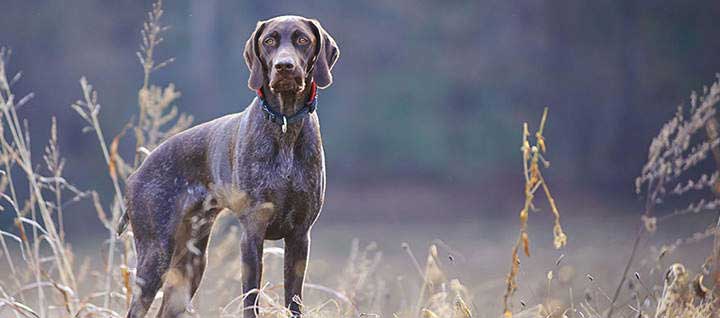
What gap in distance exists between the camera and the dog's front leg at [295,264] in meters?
3.09

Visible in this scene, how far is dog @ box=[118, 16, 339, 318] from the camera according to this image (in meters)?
2.97

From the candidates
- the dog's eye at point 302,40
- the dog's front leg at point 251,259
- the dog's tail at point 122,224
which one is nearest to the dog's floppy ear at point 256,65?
the dog's eye at point 302,40

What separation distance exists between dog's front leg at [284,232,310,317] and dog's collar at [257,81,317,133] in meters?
0.33

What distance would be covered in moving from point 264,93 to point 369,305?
2.44 ft

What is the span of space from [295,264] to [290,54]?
647mm

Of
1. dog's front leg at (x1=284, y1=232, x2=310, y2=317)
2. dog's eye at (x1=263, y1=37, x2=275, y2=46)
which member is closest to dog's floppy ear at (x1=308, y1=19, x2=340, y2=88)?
dog's eye at (x1=263, y1=37, x2=275, y2=46)

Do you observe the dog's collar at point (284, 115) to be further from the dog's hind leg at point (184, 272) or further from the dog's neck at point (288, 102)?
the dog's hind leg at point (184, 272)

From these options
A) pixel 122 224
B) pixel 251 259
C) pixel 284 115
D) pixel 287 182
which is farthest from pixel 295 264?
pixel 122 224

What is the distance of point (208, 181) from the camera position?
132 inches

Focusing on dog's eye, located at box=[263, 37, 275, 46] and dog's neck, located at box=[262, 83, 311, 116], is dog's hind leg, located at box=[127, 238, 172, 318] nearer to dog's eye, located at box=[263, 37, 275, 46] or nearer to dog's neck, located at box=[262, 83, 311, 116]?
dog's neck, located at box=[262, 83, 311, 116]

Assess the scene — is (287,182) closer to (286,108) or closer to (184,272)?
(286,108)

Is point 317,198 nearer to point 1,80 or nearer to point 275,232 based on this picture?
point 275,232

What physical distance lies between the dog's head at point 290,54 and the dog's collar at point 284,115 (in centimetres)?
5

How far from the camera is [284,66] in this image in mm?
2809
